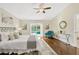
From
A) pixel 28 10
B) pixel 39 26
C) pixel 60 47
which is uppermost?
pixel 28 10

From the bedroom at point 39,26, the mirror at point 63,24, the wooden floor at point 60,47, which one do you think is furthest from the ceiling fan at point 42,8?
the wooden floor at point 60,47

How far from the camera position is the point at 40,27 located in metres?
2.00

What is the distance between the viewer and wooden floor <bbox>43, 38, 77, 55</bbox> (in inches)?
77.4

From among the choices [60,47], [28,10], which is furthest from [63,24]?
[28,10]

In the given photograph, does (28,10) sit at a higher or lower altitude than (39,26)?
higher

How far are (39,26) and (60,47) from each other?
424 mm

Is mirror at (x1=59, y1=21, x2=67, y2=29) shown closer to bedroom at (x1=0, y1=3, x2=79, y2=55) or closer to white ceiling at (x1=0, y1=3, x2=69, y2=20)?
bedroom at (x1=0, y1=3, x2=79, y2=55)

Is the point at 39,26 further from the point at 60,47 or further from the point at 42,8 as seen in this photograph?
the point at 60,47

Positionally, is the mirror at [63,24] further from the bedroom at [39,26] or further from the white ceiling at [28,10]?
the white ceiling at [28,10]

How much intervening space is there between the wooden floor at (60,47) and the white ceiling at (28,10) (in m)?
0.35

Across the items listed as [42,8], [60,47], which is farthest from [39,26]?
[60,47]

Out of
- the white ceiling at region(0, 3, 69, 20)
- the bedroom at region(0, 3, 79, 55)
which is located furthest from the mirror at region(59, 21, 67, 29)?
the white ceiling at region(0, 3, 69, 20)

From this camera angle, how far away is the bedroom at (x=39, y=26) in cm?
197

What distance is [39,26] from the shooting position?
78.4 inches
